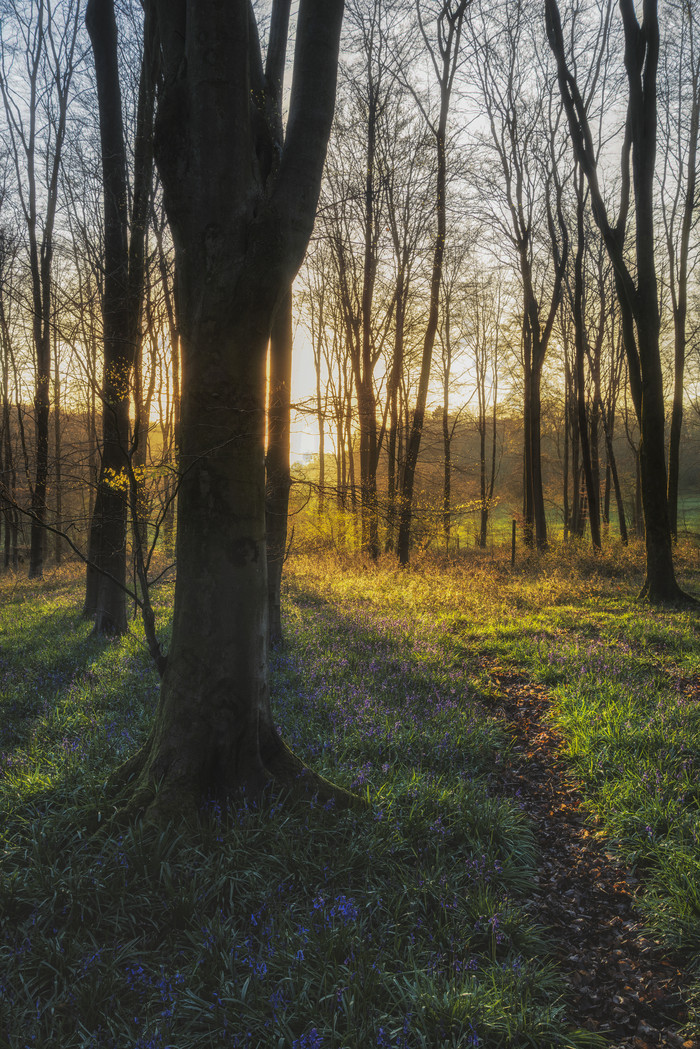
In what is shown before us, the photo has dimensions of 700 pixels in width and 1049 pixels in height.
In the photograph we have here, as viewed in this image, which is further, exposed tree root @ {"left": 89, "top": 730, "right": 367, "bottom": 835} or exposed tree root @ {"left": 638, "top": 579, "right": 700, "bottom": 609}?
exposed tree root @ {"left": 638, "top": 579, "right": 700, "bottom": 609}

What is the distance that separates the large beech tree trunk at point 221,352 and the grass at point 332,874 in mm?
542

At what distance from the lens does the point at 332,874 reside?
10.3ft

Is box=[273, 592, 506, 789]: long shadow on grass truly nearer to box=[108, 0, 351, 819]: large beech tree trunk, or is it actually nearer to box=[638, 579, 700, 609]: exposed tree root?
box=[108, 0, 351, 819]: large beech tree trunk

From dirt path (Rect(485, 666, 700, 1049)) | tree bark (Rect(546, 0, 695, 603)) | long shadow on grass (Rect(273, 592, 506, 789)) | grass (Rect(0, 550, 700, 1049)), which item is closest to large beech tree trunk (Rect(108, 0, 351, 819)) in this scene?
grass (Rect(0, 550, 700, 1049))

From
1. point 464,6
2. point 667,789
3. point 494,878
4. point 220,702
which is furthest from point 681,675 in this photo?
point 464,6

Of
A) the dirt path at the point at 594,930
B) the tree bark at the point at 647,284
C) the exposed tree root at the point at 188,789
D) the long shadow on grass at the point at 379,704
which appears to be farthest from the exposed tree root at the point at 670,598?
the exposed tree root at the point at 188,789

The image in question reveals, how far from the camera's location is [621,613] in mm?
10242

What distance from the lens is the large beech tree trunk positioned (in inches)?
130

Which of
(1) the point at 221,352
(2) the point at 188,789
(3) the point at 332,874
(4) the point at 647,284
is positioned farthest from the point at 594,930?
(4) the point at 647,284

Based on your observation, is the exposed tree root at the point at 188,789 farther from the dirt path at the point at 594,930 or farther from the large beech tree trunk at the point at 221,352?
the dirt path at the point at 594,930

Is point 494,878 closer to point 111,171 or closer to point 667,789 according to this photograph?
point 667,789

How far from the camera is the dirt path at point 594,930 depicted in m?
2.50

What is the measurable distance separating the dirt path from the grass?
0.14 metres

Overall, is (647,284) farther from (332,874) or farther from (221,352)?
(332,874)
